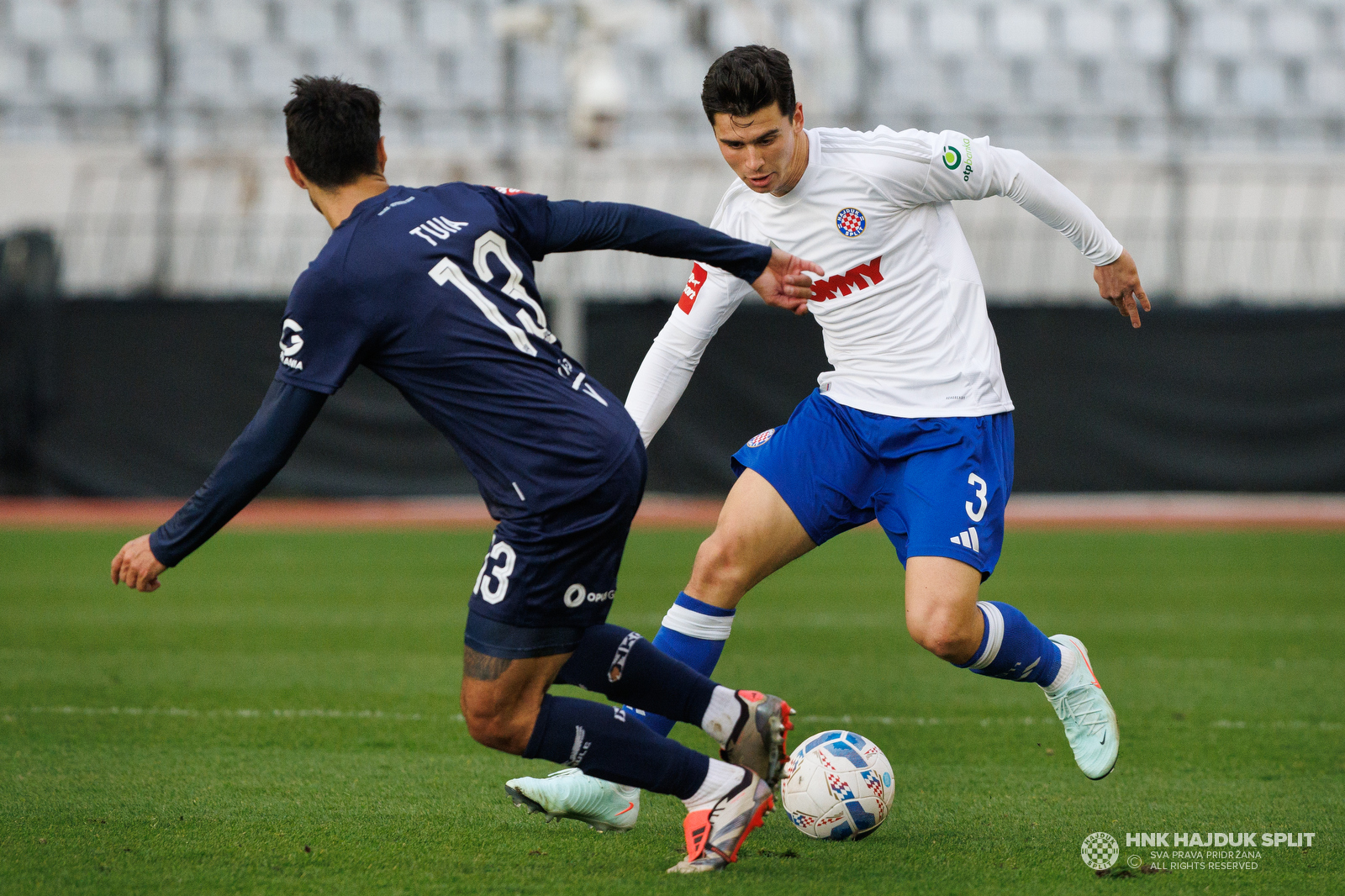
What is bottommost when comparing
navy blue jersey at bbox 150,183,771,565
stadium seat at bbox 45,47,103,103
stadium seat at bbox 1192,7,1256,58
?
navy blue jersey at bbox 150,183,771,565

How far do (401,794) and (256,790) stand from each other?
45 centimetres

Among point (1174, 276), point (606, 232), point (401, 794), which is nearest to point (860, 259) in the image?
point (606, 232)

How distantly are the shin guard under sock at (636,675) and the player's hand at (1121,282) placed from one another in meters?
1.81

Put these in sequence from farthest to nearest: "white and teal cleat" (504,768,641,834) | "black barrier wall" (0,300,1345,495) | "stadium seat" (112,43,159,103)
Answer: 1. "stadium seat" (112,43,159,103)
2. "black barrier wall" (0,300,1345,495)
3. "white and teal cleat" (504,768,641,834)

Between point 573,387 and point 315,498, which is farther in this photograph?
point 315,498

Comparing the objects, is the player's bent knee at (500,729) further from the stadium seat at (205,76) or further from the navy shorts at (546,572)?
the stadium seat at (205,76)

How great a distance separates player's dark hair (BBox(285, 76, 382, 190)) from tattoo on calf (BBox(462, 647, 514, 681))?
117cm

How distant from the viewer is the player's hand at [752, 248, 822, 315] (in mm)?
3584

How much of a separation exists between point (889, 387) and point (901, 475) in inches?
10.6

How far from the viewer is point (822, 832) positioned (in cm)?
394

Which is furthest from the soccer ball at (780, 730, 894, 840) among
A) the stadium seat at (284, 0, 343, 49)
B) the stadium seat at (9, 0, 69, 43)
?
the stadium seat at (9, 0, 69, 43)

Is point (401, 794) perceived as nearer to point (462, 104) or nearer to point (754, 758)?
Answer: point (754, 758)

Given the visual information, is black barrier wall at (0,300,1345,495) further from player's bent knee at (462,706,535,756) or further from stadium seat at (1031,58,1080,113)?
player's bent knee at (462,706,535,756)

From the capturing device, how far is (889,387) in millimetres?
4332
